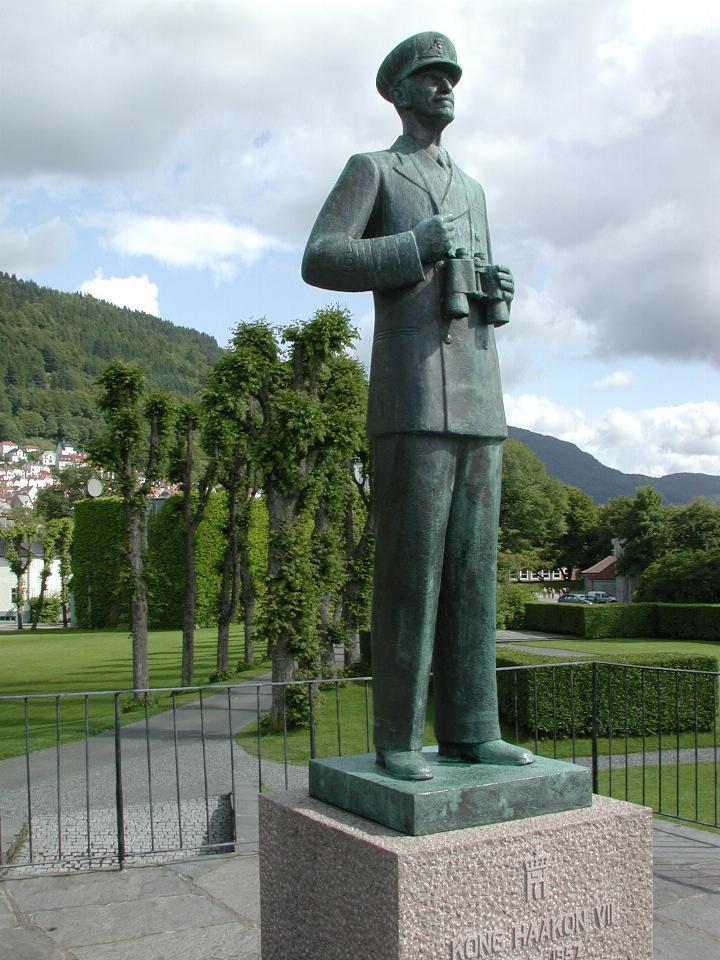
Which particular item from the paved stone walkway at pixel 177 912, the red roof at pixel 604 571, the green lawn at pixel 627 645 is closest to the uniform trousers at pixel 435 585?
the paved stone walkway at pixel 177 912

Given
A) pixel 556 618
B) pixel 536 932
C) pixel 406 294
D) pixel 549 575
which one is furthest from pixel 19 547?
pixel 549 575

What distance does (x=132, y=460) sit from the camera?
52.5 ft

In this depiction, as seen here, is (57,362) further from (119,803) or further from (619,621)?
(119,803)

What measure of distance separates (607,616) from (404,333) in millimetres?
33429

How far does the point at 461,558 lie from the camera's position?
11.5ft

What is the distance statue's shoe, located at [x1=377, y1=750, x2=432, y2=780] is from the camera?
3.17 meters

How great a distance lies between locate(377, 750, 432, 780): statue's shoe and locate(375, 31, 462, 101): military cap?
2.67 m

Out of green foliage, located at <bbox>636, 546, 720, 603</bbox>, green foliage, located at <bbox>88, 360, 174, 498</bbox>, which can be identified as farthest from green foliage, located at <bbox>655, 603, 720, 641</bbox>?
green foliage, located at <bbox>88, 360, 174, 498</bbox>

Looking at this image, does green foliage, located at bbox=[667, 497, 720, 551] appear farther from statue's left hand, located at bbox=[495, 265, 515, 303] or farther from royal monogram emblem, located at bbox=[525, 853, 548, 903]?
royal monogram emblem, located at bbox=[525, 853, 548, 903]

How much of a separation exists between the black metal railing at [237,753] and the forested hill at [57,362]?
160 meters

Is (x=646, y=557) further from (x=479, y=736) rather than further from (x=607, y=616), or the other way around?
(x=479, y=736)

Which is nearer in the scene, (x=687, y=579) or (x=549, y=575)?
(x=687, y=579)

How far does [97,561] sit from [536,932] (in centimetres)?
4078

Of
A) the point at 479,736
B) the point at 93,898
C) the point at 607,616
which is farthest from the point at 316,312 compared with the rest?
the point at 607,616
